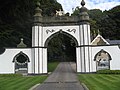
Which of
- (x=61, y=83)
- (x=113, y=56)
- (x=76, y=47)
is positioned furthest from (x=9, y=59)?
(x=61, y=83)

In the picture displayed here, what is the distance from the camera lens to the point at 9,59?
30578 mm

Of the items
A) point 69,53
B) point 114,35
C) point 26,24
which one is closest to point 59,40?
point 69,53

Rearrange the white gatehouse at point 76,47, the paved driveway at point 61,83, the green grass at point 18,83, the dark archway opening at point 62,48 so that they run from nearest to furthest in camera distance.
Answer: the paved driveway at point 61,83, the green grass at point 18,83, the white gatehouse at point 76,47, the dark archway opening at point 62,48

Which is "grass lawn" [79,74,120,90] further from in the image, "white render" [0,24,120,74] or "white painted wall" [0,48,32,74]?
"white painted wall" [0,48,32,74]

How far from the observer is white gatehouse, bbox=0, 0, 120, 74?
3031 cm

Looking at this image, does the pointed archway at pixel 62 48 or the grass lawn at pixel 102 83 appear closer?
the grass lawn at pixel 102 83

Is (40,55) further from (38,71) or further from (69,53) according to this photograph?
(69,53)

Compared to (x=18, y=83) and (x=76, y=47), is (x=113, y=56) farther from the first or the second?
(x=18, y=83)

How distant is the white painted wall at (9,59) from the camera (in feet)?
99.4

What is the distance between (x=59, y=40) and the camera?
71.0 m

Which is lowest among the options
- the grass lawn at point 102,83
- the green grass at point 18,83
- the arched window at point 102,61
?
the green grass at point 18,83

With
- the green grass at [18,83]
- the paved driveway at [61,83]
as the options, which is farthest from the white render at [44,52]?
the green grass at [18,83]

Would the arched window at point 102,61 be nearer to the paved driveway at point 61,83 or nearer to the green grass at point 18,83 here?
the paved driveway at point 61,83

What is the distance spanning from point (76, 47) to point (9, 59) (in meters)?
8.23
